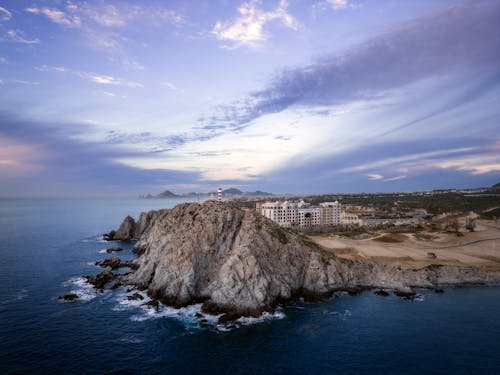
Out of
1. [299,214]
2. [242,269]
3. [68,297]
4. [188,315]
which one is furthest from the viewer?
[299,214]

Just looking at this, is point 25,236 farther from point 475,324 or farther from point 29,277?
point 475,324

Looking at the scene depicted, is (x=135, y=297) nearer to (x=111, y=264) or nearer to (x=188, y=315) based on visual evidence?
(x=188, y=315)

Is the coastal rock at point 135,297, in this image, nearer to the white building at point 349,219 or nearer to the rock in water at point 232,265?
the rock in water at point 232,265

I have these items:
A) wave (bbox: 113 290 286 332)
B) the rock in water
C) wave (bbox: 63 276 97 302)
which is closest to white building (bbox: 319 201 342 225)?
the rock in water

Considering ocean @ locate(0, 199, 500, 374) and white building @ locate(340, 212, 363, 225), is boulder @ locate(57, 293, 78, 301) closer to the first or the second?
ocean @ locate(0, 199, 500, 374)

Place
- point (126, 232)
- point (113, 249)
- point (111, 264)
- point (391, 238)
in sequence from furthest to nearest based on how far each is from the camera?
point (126, 232) < point (391, 238) < point (113, 249) < point (111, 264)

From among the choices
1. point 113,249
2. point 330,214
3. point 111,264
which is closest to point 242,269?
point 111,264
